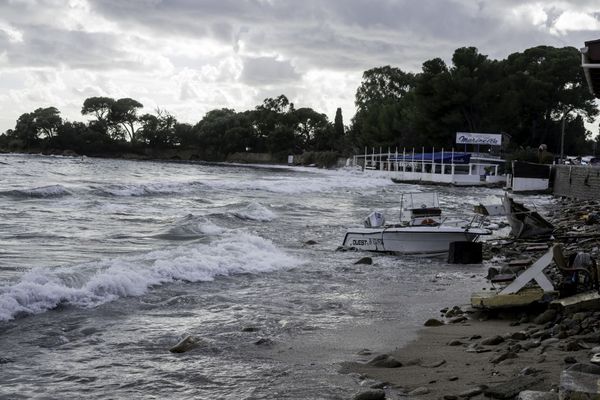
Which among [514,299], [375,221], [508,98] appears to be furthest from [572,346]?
[508,98]

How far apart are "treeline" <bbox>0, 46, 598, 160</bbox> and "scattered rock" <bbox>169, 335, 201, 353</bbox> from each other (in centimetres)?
6645

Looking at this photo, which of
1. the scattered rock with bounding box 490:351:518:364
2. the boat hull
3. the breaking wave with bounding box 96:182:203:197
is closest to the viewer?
the scattered rock with bounding box 490:351:518:364

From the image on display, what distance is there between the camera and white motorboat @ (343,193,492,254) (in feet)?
61.1

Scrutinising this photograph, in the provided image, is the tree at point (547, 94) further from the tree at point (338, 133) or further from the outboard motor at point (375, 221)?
the outboard motor at point (375, 221)

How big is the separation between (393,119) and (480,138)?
35674 millimetres

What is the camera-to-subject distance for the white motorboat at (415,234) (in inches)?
733

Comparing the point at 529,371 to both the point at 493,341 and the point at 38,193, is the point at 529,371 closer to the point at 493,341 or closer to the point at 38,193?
the point at 493,341

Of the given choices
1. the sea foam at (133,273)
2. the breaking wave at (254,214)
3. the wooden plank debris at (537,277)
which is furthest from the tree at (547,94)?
the wooden plank debris at (537,277)

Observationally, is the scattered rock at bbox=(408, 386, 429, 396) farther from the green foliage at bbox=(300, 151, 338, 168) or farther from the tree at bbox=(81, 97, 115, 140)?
the tree at bbox=(81, 97, 115, 140)

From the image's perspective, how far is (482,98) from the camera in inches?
3469

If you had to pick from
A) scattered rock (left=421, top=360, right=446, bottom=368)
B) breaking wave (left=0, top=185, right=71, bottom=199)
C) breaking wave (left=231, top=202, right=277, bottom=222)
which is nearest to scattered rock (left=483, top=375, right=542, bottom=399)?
scattered rock (left=421, top=360, right=446, bottom=368)

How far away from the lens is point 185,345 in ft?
28.5

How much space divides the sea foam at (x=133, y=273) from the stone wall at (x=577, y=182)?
2955 cm

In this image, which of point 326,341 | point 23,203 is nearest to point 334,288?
point 326,341
